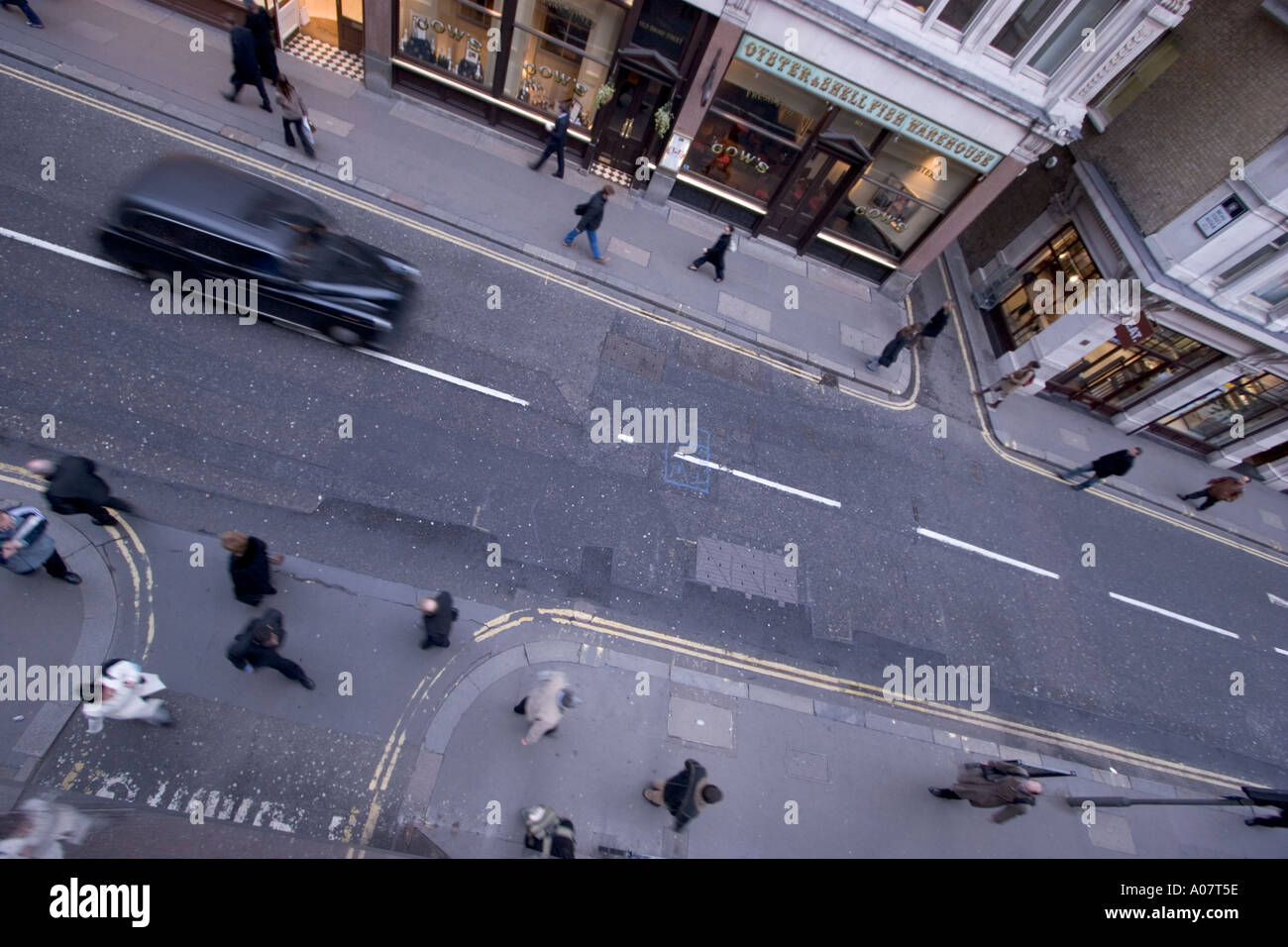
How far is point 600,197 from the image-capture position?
471 inches

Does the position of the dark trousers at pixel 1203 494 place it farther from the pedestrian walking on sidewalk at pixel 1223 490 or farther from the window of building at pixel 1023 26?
the window of building at pixel 1023 26

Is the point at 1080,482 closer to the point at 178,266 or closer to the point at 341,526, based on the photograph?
the point at 341,526

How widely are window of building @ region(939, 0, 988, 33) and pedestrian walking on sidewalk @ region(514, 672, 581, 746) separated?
14.4 metres

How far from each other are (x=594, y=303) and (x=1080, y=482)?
11.8m

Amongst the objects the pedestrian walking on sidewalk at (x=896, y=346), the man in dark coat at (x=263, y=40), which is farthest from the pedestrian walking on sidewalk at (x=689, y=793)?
the man in dark coat at (x=263, y=40)

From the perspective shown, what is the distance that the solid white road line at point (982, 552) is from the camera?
11.6 metres

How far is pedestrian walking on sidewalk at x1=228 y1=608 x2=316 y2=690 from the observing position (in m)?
6.16

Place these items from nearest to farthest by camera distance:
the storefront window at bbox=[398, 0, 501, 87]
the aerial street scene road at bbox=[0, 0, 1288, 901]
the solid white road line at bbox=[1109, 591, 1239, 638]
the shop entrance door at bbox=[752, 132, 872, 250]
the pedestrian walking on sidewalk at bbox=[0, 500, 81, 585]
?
the pedestrian walking on sidewalk at bbox=[0, 500, 81, 585], the aerial street scene road at bbox=[0, 0, 1288, 901], the solid white road line at bbox=[1109, 591, 1239, 638], the storefront window at bbox=[398, 0, 501, 87], the shop entrance door at bbox=[752, 132, 872, 250]

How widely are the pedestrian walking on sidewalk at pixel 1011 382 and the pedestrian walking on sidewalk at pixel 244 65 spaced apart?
16.9m

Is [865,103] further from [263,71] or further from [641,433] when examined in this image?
[263,71]

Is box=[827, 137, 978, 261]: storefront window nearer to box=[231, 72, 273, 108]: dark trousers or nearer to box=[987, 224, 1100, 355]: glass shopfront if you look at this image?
box=[987, 224, 1100, 355]: glass shopfront

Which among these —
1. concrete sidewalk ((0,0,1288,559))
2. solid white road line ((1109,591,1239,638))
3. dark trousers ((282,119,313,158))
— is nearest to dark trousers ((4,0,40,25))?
concrete sidewalk ((0,0,1288,559))

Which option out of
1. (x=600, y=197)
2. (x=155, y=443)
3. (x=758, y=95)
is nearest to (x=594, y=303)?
(x=600, y=197)
